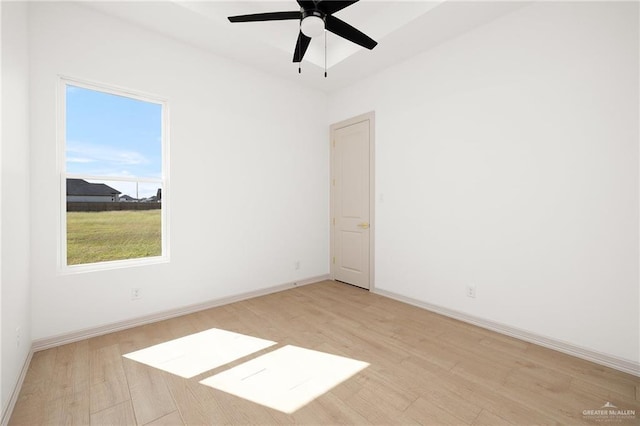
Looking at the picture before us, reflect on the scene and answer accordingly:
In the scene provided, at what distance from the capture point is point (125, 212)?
3.03 metres

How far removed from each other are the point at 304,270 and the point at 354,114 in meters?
2.53

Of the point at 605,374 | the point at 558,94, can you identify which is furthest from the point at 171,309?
the point at 558,94

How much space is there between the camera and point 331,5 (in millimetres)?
2037

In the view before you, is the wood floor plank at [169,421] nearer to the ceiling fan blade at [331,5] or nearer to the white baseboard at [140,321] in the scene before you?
the white baseboard at [140,321]

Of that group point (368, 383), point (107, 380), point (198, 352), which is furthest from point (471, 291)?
point (107, 380)

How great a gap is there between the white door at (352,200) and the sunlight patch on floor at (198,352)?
6.78 ft

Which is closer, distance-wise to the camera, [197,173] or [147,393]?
[147,393]

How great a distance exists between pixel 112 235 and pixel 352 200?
307 centimetres

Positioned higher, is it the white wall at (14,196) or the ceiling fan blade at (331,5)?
the ceiling fan blade at (331,5)

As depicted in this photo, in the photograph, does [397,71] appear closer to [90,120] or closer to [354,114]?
[354,114]

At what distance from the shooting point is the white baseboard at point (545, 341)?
217cm

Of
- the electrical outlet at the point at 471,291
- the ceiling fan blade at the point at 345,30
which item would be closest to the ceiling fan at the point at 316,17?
the ceiling fan blade at the point at 345,30

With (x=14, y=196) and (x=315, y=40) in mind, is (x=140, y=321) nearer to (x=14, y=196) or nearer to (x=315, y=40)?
(x=14, y=196)

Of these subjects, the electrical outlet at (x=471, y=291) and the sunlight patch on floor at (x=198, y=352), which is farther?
the electrical outlet at (x=471, y=291)
